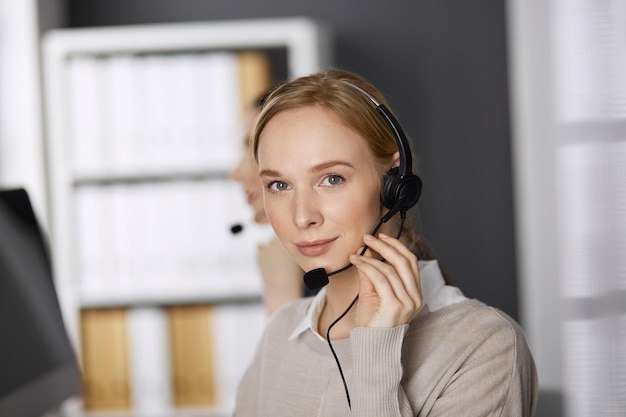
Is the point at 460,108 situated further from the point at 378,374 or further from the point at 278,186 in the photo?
the point at 378,374

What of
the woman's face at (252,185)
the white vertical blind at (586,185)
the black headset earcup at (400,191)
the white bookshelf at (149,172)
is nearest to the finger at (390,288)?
the black headset earcup at (400,191)

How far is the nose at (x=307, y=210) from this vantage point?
1237mm

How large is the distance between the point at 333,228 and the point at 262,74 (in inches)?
72.4

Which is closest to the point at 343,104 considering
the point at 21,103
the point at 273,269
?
the point at 273,269

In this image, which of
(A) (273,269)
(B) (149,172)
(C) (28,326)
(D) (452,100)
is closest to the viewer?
(C) (28,326)

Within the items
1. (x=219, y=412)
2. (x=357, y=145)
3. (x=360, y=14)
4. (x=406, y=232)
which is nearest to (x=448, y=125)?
(x=360, y=14)

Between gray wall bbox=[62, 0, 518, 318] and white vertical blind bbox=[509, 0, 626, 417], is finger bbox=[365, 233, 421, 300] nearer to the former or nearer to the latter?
white vertical blind bbox=[509, 0, 626, 417]

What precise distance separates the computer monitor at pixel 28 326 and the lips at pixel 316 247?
451 millimetres

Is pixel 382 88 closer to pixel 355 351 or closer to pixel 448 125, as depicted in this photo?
pixel 448 125

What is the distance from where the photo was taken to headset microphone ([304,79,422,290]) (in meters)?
1.23

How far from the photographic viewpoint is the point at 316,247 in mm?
1261

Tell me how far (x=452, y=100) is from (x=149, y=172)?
49.1 inches

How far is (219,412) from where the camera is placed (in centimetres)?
298

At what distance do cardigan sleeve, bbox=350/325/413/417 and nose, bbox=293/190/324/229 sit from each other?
17 centimetres
